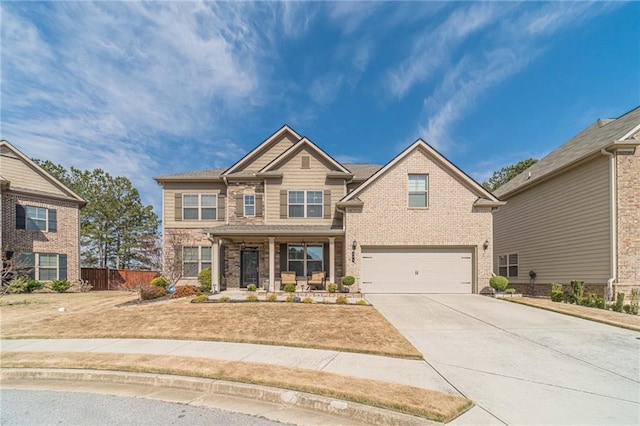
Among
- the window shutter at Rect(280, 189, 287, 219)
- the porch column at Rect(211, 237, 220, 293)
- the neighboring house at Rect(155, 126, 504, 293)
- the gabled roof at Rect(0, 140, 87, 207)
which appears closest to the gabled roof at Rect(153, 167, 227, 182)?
the neighboring house at Rect(155, 126, 504, 293)

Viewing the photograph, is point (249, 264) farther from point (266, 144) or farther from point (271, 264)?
point (266, 144)

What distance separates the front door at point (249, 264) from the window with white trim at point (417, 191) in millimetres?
8373

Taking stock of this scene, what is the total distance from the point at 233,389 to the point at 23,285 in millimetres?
18490

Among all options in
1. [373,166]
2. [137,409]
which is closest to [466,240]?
[373,166]

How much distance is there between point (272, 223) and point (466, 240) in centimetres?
949

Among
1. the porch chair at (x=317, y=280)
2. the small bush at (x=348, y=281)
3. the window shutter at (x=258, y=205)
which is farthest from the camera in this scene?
the window shutter at (x=258, y=205)

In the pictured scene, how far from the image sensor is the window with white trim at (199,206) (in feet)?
58.4

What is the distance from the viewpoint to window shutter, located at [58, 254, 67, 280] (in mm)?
19211

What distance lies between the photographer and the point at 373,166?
20.4 m

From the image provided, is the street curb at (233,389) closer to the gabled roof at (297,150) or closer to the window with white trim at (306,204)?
the window with white trim at (306,204)

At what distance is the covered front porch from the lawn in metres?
3.70

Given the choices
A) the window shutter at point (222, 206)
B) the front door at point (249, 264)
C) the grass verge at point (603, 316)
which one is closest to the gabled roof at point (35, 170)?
the window shutter at point (222, 206)

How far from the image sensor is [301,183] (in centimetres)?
1698

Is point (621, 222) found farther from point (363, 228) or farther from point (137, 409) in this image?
point (137, 409)
